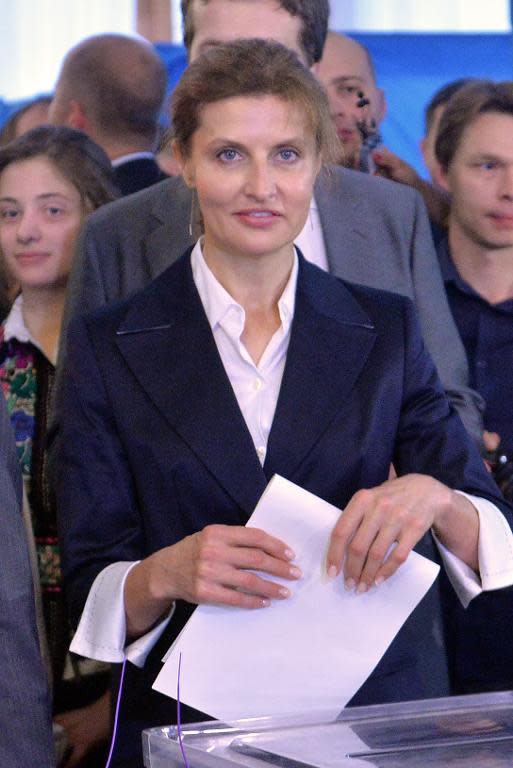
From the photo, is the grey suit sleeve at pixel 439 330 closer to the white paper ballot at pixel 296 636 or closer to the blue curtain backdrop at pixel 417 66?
the white paper ballot at pixel 296 636

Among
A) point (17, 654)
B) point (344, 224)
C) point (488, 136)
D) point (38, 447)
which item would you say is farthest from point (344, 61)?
point (17, 654)

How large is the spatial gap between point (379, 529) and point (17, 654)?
1.42ft

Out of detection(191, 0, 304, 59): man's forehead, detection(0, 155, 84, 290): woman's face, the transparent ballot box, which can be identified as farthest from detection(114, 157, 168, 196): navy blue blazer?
the transparent ballot box

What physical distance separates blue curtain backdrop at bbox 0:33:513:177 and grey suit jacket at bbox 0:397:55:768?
3.45 meters

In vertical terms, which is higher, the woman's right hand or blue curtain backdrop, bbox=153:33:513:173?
blue curtain backdrop, bbox=153:33:513:173

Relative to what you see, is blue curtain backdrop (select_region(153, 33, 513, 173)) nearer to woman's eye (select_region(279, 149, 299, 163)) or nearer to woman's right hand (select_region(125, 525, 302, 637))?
woman's eye (select_region(279, 149, 299, 163))

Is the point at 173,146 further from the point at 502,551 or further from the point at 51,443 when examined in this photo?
the point at 502,551

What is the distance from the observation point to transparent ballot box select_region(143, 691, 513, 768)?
1178mm

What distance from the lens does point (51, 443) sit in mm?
2135

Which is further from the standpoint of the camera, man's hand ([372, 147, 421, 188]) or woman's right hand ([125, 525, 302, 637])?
man's hand ([372, 147, 421, 188])

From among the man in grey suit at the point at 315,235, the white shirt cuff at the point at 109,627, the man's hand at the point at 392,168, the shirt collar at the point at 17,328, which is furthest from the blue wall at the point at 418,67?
the white shirt cuff at the point at 109,627

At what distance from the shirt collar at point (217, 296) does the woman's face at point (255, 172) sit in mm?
50

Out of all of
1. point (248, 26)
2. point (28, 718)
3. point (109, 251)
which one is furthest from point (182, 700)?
point (248, 26)

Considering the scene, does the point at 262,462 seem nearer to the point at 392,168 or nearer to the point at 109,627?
the point at 109,627
